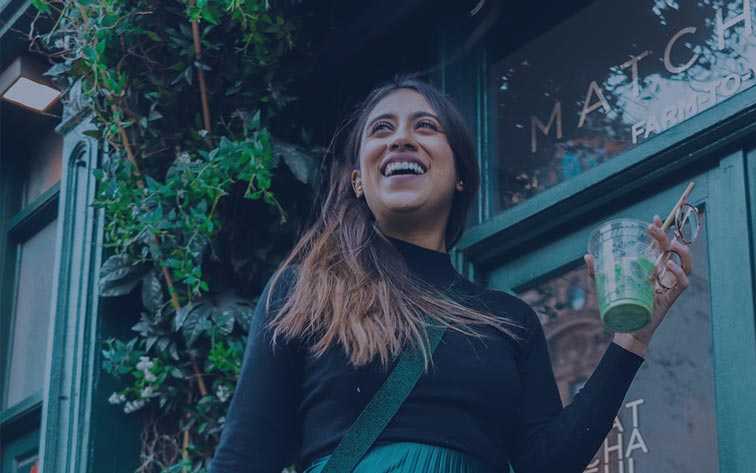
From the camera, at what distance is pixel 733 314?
3.21 m

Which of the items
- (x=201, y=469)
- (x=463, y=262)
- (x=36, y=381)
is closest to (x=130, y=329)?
(x=201, y=469)

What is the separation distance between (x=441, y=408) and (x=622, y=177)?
1218 millimetres

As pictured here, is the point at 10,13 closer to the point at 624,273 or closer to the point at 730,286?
the point at 730,286

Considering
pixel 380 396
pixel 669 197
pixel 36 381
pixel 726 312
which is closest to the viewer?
pixel 380 396

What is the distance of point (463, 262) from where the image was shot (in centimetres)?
409

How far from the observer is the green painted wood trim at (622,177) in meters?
3.36

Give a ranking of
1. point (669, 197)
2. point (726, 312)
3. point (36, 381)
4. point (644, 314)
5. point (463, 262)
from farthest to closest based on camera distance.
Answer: point (36, 381), point (463, 262), point (669, 197), point (726, 312), point (644, 314)

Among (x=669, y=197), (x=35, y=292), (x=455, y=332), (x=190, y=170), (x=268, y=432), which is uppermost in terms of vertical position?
(x=35, y=292)

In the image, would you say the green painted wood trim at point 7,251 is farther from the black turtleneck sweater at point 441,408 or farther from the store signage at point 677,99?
the black turtleneck sweater at point 441,408

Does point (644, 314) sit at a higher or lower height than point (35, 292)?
lower

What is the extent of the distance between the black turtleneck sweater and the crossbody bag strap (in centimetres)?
2

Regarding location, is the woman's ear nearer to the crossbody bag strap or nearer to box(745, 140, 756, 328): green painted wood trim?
the crossbody bag strap

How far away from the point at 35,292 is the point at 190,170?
225 centimetres

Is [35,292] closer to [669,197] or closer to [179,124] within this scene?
[179,124]
